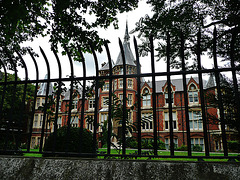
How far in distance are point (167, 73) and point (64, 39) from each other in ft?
12.8

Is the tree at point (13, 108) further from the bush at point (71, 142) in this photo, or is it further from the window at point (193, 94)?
the window at point (193, 94)

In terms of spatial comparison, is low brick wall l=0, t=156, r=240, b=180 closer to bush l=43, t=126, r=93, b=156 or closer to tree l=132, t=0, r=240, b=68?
bush l=43, t=126, r=93, b=156

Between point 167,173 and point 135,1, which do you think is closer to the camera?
point 167,173

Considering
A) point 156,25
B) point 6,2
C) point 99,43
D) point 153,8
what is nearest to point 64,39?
point 99,43

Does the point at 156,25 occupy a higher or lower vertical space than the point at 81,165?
higher

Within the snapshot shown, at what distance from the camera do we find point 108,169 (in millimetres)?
1650

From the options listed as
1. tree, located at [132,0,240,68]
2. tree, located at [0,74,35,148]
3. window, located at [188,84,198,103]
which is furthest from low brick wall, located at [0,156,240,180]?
window, located at [188,84,198,103]

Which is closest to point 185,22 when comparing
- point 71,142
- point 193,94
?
point 71,142

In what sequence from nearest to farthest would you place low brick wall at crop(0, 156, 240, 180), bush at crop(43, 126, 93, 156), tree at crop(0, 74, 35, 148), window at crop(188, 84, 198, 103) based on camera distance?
1. low brick wall at crop(0, 156, 240, 180)
2. tree at crop(0, 74, 35, 148)
3. bush at crop(43, 126, 93, 156)
4. window at crop(188, 84, 198, 103)

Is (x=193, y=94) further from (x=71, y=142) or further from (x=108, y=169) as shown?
(x=108, y=169)

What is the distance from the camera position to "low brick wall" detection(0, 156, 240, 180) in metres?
1.48

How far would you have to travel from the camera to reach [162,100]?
24219mm

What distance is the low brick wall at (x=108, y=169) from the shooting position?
1.48 metres

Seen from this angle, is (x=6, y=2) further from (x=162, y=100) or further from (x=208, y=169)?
(x=162, y=100)
